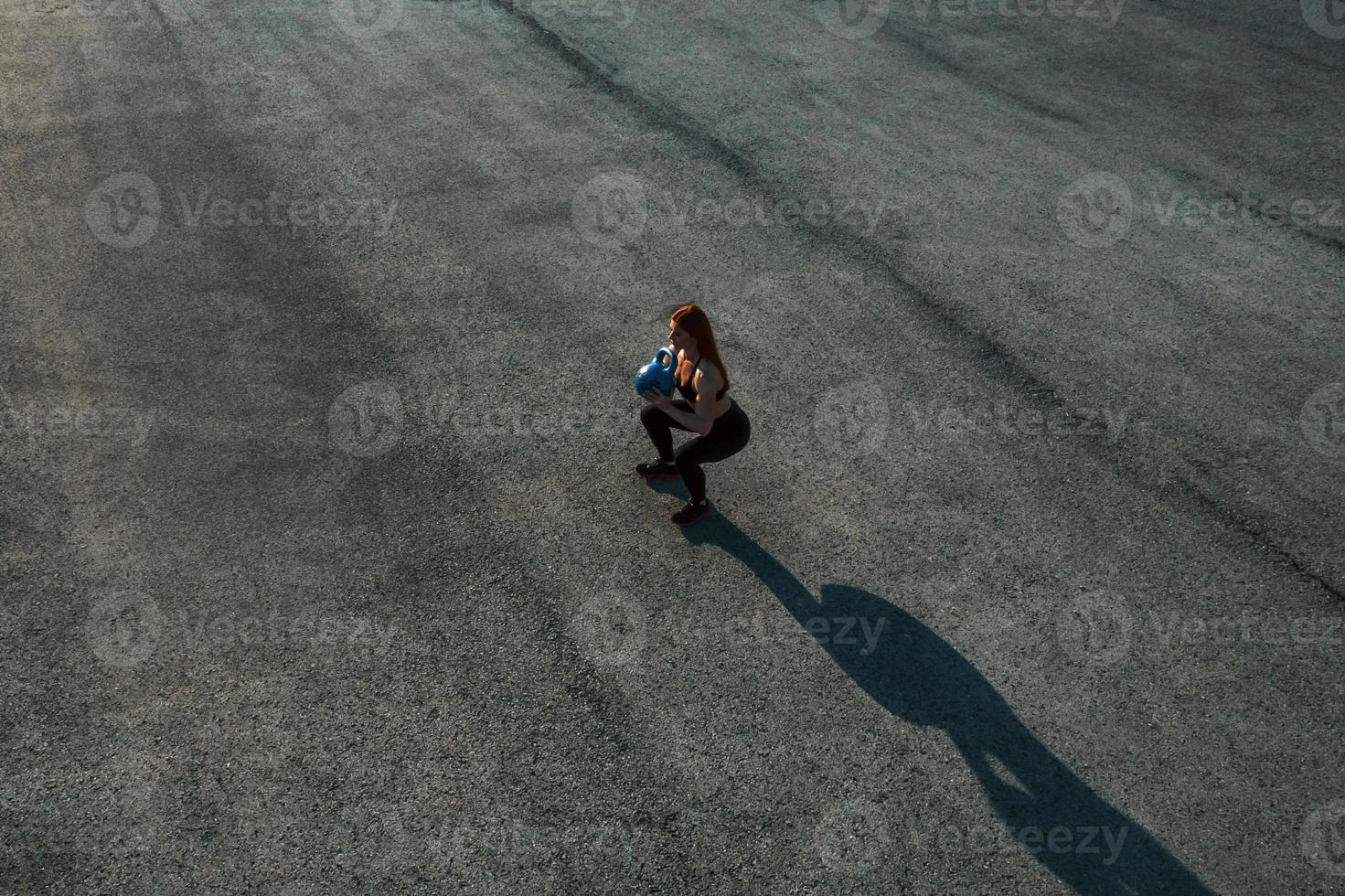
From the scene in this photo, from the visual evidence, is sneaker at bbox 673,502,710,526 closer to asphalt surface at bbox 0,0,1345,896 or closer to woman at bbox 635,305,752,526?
woman at bbox 635,305,752,526

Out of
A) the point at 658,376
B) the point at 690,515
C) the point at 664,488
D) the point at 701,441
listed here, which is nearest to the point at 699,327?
the point at 658,376

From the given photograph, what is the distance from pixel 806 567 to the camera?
22.6 ft

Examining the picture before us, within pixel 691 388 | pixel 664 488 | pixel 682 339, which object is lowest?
pixel 664 488

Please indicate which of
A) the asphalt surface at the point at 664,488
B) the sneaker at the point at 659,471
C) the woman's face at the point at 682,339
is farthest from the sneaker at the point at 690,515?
the woman's face at the point at 682,339

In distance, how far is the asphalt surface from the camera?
18.0 feet

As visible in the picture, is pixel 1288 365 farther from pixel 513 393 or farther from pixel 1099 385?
pixel 513 393

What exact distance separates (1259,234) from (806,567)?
21.8 ft

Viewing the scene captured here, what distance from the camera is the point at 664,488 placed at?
751cm

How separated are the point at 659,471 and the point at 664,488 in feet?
0.43

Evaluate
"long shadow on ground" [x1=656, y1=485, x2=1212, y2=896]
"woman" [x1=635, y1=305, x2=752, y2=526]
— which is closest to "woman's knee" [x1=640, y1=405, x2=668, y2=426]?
"woman" [x1=635, y1=305, x2=752, y2=526]

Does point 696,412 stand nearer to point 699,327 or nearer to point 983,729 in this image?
point 699,327

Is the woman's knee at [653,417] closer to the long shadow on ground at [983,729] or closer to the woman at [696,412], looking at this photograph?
the woman at [696,412]

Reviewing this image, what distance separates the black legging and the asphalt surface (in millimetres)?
460

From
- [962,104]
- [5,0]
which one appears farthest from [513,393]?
[5,0]
